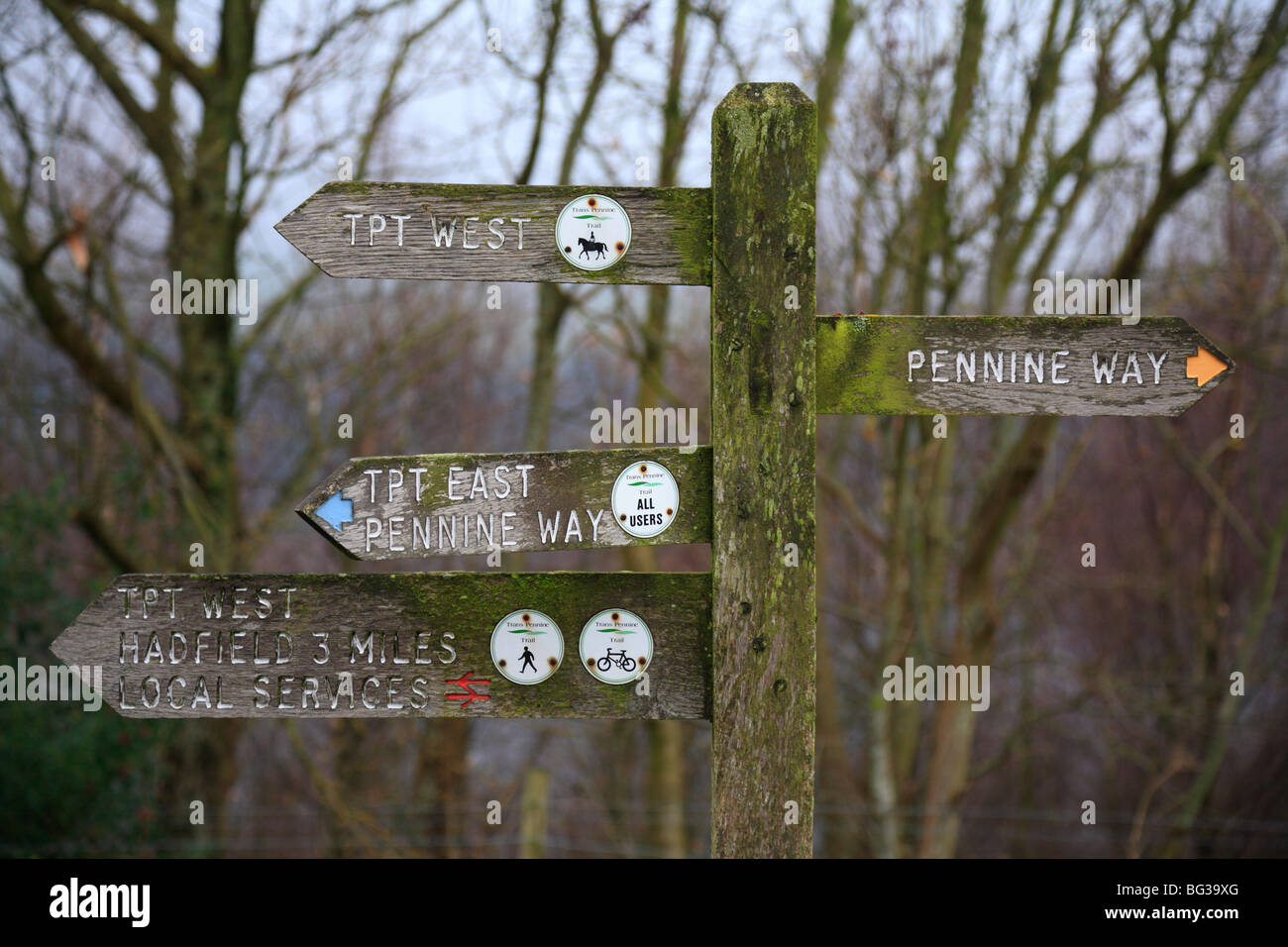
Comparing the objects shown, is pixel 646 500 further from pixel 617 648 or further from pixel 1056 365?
pixel 1056 365

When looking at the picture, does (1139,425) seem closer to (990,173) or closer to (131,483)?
(990,173)

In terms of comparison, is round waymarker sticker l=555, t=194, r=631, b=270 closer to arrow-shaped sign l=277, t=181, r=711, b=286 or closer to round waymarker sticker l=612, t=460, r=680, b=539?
arrow-shaped sign l=277, t=181, r=711, b=286

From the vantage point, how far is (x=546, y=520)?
2242 millimetres

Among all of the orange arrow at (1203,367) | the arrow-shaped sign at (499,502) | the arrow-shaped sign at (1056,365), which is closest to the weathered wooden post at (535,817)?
the arrow-shaped sign at (499,502)

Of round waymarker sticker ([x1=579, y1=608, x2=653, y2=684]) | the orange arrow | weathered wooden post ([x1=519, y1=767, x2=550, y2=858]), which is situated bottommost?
weathered wooden post ([x1=519, y1=767, x2=550, y2=858])

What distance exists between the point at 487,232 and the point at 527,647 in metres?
0.92

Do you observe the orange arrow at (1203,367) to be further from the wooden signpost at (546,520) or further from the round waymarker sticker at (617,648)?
the round waymarker sticker at (617,648)

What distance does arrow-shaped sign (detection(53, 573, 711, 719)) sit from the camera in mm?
2254

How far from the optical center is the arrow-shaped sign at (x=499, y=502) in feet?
7.26

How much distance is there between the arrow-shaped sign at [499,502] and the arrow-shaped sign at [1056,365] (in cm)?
40

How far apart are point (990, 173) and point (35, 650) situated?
5.85 m

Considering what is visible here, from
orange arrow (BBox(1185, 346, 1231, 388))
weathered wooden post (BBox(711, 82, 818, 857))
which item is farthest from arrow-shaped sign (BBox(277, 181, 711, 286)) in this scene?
orange arrow (BBox(1185, 346, 1231, 388))

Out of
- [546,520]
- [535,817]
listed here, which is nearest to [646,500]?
[546,520]
